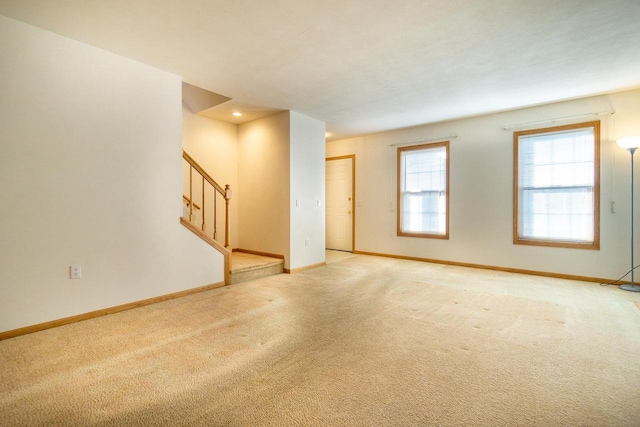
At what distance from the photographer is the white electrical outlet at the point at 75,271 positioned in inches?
111

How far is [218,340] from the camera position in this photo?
8.13 ft

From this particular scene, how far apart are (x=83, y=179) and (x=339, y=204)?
199 inches

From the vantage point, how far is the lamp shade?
3.75 m

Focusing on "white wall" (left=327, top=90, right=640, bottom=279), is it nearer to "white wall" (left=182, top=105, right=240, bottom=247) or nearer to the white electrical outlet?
"white wall" (left=182, top=105, right=240, bottom=247)

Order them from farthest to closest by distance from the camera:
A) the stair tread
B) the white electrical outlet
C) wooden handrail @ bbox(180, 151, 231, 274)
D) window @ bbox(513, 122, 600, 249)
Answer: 1. the stair tread
2. window @ bbox(513, 122, 600, 249)
3. wooden handrail @ bbox(180, 151, 231, 274)
4. the white electrical outlet

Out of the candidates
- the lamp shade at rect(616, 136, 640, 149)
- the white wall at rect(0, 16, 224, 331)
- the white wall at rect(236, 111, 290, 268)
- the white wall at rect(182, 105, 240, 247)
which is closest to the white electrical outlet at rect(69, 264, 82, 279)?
the white wall at rect(0, 16, 224, 331)

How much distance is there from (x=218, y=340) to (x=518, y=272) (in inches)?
187

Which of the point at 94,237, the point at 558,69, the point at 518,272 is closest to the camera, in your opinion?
the point at 94,237

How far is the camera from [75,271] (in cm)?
285

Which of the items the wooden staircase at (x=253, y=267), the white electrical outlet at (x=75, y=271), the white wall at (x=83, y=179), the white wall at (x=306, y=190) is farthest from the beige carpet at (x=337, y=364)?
the white wall at (x=306, y=190)

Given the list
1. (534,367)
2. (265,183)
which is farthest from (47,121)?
(534,367)

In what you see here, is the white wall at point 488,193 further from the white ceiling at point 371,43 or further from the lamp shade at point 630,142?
the white ceiling at point 371,43

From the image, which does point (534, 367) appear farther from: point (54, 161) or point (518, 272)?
point (54, 161)

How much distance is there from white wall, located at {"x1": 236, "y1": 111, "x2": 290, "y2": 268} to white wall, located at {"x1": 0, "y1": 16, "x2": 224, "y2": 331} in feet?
5.33
